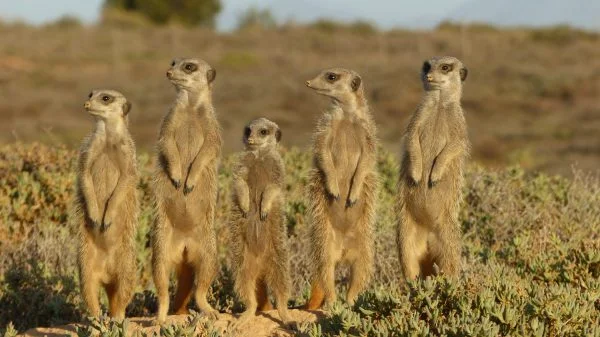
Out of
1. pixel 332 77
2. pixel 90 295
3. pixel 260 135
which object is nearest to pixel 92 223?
pixel 90 295

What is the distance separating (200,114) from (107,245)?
97 centimetres

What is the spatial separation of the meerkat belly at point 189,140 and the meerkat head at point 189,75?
8.3 inches

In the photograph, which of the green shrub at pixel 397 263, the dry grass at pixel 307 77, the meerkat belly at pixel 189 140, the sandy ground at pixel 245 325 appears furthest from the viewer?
the dry grass at pixel 307 77

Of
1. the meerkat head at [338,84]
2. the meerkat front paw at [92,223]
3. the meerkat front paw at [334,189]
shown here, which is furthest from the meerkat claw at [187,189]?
the meerkat head at [338,84]

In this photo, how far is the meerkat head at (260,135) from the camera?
5.81 meters

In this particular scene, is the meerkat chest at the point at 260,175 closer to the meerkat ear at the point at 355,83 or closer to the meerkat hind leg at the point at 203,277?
the meerkat hind leg at the point at 203,277

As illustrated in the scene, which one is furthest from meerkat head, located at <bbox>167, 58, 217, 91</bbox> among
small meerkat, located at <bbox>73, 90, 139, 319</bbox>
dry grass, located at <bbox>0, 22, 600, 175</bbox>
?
dry grass, located at <bbox>0, 22, 600, 175</bbox>

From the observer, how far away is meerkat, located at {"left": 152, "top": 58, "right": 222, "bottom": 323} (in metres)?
5.74

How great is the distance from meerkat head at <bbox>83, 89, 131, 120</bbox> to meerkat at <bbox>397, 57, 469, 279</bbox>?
1.76 meters

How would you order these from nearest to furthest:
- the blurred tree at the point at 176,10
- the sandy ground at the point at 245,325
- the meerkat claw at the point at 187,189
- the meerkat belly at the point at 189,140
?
the sandy ground at the point at 245,325, the meerkat claw at the point at 187,189, the meerkat belly at the point at 189,140, the blurred tree at the point at 176,10

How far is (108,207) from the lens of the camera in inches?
229

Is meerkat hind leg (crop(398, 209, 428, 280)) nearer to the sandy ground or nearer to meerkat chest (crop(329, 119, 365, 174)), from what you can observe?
meerkat chest (crop(329, 119, 365, 174))

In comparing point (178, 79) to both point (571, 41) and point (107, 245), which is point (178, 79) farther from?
point (571, 41)

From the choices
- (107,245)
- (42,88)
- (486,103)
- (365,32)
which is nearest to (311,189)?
(107,245)
